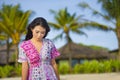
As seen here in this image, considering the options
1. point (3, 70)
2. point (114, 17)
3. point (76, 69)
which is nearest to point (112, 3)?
point (114, 17)

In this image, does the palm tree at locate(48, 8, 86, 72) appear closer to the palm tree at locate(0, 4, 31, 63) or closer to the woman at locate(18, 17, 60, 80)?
the palm tree at locate(0, 4, 31, 63)

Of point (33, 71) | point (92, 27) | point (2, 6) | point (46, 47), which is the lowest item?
point (33, 71)

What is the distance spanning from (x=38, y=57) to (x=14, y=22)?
3181 centimetres

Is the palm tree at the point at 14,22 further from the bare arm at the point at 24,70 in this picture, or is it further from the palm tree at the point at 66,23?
the bare arm at the point at 24,70

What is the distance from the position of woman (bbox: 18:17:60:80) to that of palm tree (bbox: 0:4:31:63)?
30896 mm

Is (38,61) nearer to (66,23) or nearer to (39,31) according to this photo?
(39,31)

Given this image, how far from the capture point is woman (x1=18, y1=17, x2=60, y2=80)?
12.3 feet

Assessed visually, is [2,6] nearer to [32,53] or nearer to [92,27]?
[92,27]

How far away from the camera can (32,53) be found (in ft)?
12.4

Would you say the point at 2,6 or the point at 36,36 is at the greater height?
the point at 2,6

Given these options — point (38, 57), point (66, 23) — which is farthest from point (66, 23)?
point (38, 57)

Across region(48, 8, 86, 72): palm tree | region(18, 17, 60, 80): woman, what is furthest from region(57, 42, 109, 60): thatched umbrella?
region(18, 17, 60, 80): woman

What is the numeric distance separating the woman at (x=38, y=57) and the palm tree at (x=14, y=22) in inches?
1216

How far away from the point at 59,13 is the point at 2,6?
6.52 m
